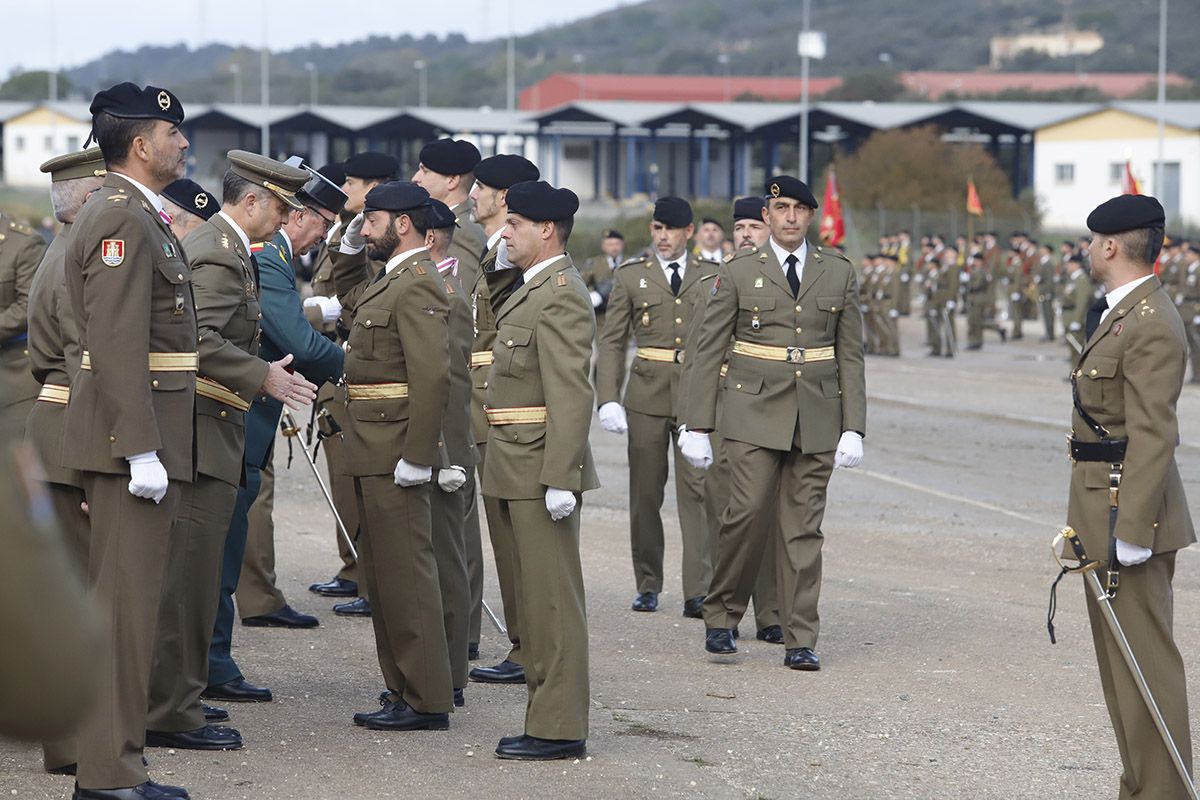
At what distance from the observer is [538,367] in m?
6.52

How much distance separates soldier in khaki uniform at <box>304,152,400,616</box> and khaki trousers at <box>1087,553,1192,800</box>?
12.8 ft

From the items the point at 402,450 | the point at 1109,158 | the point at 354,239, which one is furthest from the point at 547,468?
the point at 1109,158

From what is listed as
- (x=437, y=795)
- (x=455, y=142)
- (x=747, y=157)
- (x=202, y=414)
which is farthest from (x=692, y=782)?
(x=747, y=157)

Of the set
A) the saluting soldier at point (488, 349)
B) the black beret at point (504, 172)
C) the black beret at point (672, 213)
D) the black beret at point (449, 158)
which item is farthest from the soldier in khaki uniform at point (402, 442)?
the black beret at point (672, 213)

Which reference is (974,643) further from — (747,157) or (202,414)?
(747,157)

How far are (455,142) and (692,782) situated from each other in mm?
3589

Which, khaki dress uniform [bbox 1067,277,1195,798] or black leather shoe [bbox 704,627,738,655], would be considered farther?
black leather shoe [bbox 704,627,738,655]

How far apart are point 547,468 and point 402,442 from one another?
0.71 meters

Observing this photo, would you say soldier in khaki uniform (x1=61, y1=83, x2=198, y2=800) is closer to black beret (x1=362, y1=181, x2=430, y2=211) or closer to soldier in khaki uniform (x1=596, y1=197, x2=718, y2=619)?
black beret (x1=362, y1=181, x2=430, y2=211)

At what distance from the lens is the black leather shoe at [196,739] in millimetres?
6289

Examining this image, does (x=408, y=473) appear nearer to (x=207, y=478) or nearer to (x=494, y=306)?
(x=207, y=478)

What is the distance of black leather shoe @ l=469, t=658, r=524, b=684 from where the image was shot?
7723mm

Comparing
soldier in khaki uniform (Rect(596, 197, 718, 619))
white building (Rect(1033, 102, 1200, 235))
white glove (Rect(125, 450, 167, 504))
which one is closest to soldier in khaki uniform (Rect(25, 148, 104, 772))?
white glove (Rect(125, 450, 167, 504))

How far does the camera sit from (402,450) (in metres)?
6.69
